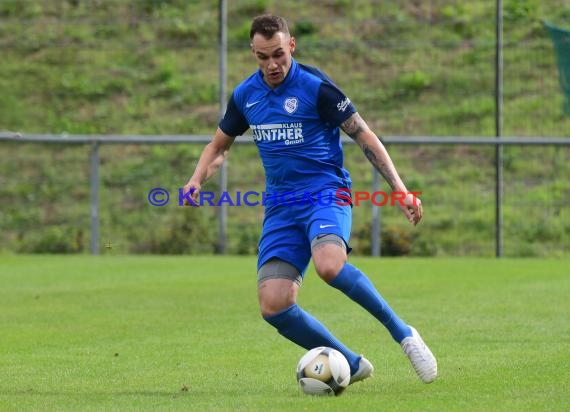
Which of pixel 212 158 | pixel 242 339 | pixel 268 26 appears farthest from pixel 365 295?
pixel 242 339

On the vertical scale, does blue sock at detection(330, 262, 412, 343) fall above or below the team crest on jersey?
below

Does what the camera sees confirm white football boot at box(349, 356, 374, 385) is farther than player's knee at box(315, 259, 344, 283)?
Yes

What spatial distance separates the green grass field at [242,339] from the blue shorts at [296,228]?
76 centimetres

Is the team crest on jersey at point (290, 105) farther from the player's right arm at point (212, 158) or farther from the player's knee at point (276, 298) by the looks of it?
the player's knee at point (276, 298)

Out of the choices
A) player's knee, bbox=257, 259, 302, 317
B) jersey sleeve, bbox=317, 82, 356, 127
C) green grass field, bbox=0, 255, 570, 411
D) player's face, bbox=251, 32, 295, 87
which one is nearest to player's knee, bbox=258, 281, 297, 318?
player's knee, bbox=257, 259, 302, 317

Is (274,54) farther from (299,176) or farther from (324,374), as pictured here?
(324,374)

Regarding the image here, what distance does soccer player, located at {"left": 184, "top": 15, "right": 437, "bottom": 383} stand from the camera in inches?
288

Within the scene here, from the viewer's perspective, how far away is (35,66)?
25156 mm

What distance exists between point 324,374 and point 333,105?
1.52 meters

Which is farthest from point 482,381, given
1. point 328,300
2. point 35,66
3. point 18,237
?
point 35,66

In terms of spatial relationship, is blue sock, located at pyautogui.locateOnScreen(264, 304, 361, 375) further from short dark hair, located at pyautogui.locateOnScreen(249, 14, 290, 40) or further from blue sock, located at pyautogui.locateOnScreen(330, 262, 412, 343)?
short dark hair, located at pyautogui.locateOnScreen(249, 14, 290, 40)

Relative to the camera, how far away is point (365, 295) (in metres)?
7.24

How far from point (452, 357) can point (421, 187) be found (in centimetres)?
1260

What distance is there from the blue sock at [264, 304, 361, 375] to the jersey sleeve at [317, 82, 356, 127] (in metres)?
1.09
